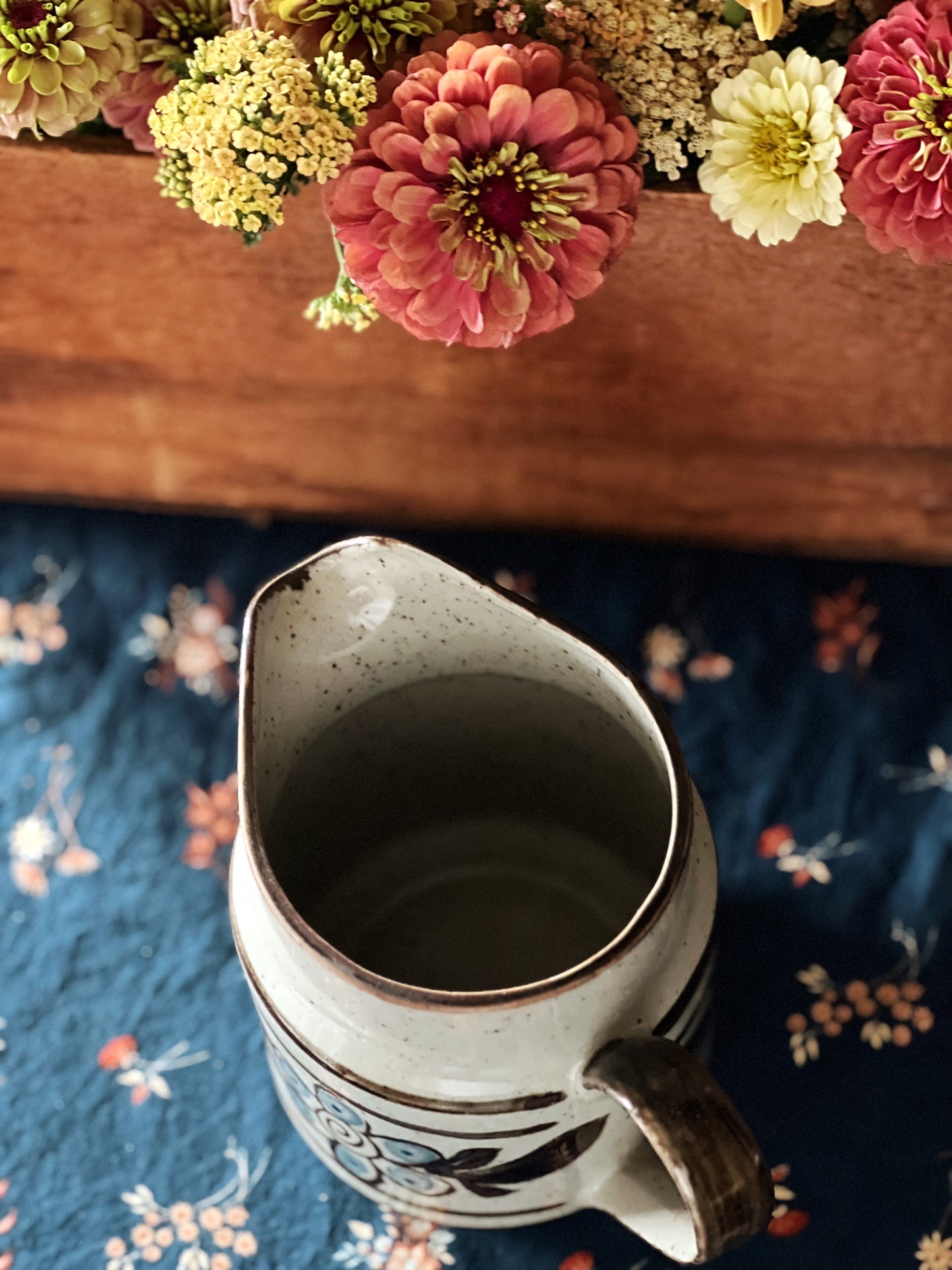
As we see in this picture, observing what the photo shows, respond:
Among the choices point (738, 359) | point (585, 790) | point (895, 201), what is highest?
point (895, 201)

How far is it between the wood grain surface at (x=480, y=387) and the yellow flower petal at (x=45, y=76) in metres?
0.07

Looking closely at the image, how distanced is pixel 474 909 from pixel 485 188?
0.90 feet

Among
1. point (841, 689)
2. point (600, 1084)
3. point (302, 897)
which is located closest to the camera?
point (600, 1084)

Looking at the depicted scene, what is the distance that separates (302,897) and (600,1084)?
0.17 m

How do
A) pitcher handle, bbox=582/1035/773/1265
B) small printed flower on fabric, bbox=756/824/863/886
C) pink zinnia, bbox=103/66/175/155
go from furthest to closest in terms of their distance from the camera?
1. small printed flower on fabric, bbox=756/824/863/886
2. pink zinnia, bbox=103/66/175/155
3. pitcher handle, bbox=582/1035/773/1265

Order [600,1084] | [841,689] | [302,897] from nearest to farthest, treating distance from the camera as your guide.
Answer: [600,1084]
[302,897]
[841,689]

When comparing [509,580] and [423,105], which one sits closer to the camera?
[423,105]

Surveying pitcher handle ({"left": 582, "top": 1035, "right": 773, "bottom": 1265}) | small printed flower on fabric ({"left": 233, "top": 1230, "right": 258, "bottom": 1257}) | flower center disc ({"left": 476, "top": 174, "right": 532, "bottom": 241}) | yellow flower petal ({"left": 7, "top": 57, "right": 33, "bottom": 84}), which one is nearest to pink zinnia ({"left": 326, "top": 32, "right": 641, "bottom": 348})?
flower center disc ({"left": 476, "top": 174, "right": 532, "bottom": 241})

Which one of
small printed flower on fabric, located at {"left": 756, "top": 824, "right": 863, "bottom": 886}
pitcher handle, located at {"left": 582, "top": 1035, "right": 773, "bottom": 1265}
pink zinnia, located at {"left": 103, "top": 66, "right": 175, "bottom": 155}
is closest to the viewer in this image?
pitcher handle, located at {"left": 582, "top": 1035, "right": 773, "bottom": 1265}

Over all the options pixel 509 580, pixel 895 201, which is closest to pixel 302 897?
pixel 509 580

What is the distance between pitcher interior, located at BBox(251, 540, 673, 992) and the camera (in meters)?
0.44

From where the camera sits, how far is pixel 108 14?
0.44m

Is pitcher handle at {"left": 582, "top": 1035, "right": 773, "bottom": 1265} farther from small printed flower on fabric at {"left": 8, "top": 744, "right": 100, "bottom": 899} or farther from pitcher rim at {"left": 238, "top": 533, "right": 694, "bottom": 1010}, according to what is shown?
small printed flower on fabric at {"left": 8, "top": 744, "right": 100, "bottom": 899}

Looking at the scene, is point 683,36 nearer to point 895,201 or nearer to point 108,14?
point 895,201
